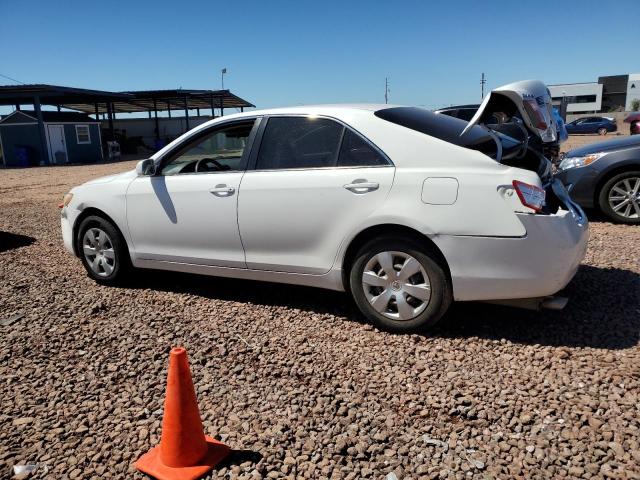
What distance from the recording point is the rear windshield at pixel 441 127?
12.4 feet

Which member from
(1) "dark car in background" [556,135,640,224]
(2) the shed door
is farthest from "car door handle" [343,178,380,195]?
(2) the shed door

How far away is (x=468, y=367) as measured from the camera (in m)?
3.39

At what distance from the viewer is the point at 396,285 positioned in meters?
3.78

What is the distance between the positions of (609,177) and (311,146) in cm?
516

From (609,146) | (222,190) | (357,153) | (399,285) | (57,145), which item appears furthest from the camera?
(57,145)

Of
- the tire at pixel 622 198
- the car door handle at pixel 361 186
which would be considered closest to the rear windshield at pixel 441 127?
the car door handle at pixel 361 186

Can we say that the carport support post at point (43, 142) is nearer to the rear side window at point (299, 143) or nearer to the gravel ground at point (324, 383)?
the gravel ground at point (324, 383)

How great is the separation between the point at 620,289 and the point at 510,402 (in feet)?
7.78

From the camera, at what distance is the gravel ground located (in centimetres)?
254

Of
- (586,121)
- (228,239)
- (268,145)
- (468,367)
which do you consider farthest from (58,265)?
(586,121)

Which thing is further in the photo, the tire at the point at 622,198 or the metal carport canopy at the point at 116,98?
the metal carport canopy at the point at 116,98

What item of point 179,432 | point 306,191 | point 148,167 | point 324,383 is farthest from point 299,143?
point 179,432

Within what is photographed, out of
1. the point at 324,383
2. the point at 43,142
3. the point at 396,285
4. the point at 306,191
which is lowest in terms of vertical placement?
the point at 324,383

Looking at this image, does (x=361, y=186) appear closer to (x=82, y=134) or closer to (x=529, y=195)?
(x=529, y=195)
